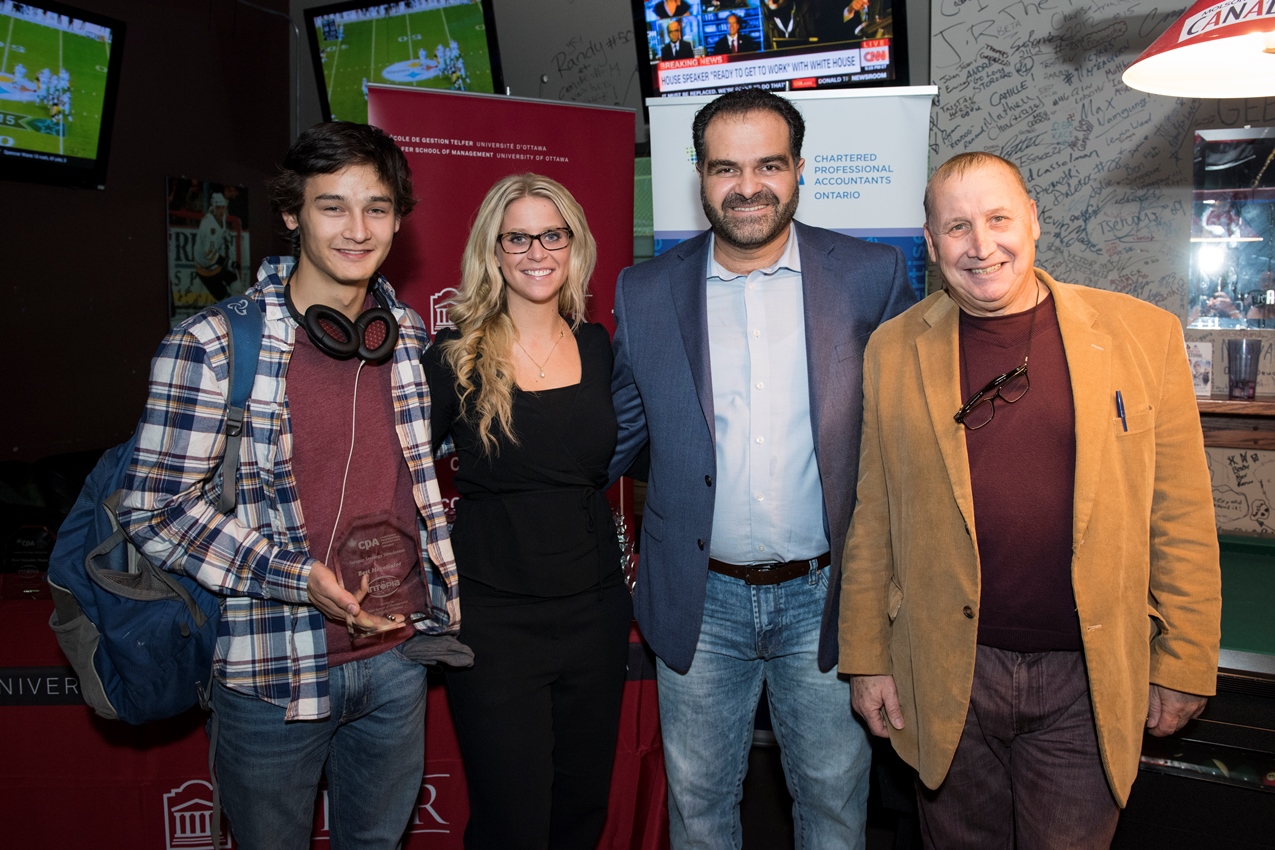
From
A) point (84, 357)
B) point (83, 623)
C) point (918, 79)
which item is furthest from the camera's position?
point (84, 357)

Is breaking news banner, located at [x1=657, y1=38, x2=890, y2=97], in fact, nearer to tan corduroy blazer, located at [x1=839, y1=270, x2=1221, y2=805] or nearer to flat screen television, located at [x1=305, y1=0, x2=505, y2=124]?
flat screen television, located at [x1=305, y1=0, x2=505, y2=124]

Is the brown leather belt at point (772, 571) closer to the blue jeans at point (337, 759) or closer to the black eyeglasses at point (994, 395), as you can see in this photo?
the black eyeglasses at point (994, 395)

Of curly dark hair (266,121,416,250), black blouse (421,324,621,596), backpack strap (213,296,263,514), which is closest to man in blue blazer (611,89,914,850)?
black blouse (421,324,621,596)

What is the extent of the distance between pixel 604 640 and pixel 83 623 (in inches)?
39.3

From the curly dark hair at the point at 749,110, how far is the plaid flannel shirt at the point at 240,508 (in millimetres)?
981

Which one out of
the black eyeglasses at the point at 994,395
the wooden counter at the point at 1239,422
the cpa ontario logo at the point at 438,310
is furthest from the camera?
the wooden counter at the point at 1239,422

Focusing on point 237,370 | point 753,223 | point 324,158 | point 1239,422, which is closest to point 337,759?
point 237,370

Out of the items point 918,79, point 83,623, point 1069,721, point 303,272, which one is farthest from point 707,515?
point 918,79

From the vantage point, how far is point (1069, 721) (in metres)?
1.58

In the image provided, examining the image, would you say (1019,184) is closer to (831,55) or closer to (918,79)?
(831,55)

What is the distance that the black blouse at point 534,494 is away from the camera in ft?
5.94

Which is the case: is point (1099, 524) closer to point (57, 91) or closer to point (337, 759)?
point (337, 759)

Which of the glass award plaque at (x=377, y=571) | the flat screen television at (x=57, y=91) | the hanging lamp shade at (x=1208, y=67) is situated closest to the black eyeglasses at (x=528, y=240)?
the glass award plaque at (x=377, y=571)

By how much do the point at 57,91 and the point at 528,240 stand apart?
3606 mm
